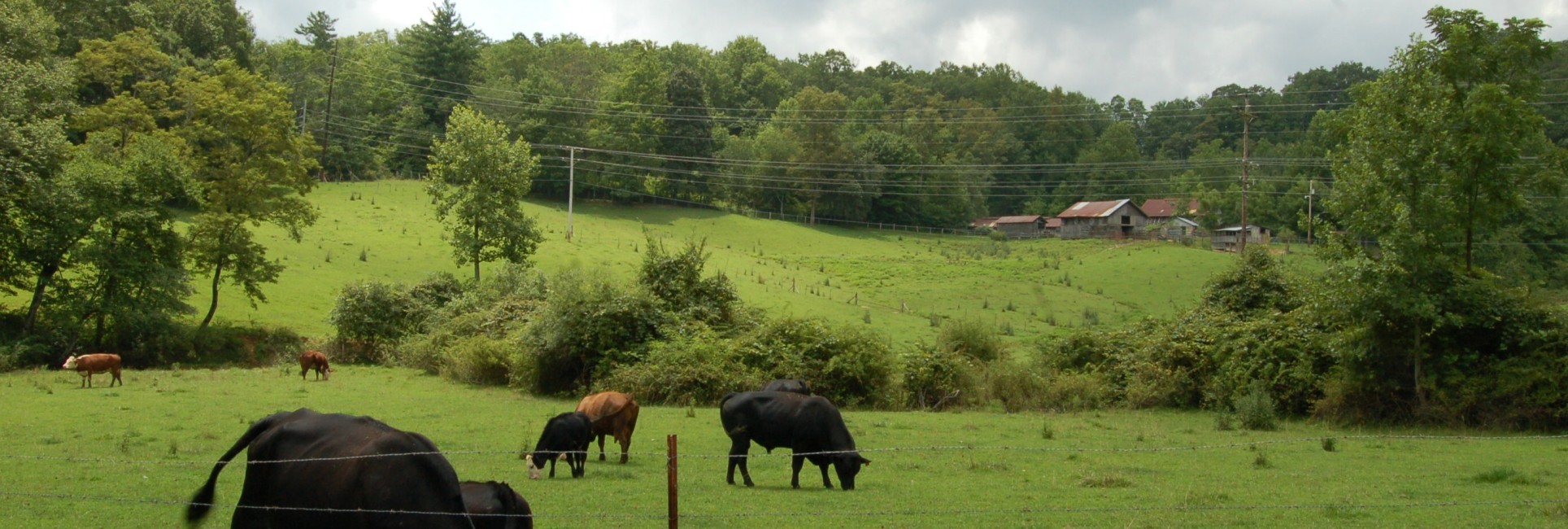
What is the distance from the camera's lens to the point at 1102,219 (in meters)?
94.2

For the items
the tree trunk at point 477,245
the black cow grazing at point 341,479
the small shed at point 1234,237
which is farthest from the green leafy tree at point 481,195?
the small shed at point 1234,237

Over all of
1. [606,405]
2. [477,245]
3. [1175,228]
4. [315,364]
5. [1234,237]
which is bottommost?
[315,364]

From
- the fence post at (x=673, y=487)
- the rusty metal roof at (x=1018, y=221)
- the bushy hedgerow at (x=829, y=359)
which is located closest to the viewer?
the fence post at (x=673, y=487)

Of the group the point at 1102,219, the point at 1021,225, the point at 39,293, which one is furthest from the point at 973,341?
the point at 1021,225

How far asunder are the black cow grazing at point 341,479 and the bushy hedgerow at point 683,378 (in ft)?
62.3

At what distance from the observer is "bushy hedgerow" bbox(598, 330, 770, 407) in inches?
1080

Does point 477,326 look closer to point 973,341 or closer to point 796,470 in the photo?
point 973,341

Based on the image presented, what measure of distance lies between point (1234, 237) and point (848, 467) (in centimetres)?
7042

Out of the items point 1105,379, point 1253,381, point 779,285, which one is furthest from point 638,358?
point 779,285

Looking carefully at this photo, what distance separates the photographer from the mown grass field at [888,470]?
39.8 feet

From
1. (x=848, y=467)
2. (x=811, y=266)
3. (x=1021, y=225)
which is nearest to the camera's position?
(x=848, y=467)

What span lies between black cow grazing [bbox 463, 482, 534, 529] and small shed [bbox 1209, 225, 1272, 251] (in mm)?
62342

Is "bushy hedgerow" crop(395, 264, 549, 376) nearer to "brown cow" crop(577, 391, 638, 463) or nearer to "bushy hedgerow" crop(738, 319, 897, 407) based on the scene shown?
"bushy hedgerow" crop(738, 319, 897, 407)

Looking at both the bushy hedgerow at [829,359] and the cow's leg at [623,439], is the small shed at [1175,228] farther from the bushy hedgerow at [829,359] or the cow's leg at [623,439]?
the cow's leg at [623,439]
